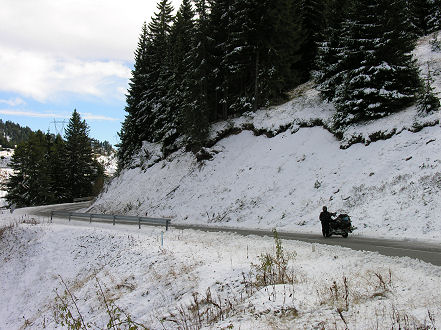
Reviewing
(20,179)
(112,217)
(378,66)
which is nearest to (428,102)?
(378,66)

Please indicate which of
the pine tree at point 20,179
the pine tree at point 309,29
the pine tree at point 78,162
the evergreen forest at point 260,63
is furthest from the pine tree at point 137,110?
the pine tree at point 309,29

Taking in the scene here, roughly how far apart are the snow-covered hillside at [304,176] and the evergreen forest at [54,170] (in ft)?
66.9

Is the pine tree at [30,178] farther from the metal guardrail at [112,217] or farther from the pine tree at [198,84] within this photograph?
the pine tree at [198,84]

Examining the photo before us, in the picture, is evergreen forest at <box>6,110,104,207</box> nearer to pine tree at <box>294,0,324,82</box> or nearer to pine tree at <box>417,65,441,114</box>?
pine tree at <box>294,0,324,82</box>

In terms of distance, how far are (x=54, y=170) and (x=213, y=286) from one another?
5543cm

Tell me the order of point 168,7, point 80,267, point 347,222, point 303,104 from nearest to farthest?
point 347,222 → point 80,267 → point 303,104 → point 168,7

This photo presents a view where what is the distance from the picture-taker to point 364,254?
9.75 metres

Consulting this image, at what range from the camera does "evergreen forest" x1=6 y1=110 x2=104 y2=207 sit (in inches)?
1996

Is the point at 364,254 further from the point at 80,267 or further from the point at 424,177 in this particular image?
the point at 80,267

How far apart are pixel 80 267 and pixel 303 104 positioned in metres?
22.4

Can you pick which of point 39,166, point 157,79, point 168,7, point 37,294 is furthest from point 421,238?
point 39,166

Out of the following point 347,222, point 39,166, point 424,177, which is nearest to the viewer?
point 347,222

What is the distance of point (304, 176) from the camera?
22.0 meters

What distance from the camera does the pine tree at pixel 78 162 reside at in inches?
2148
